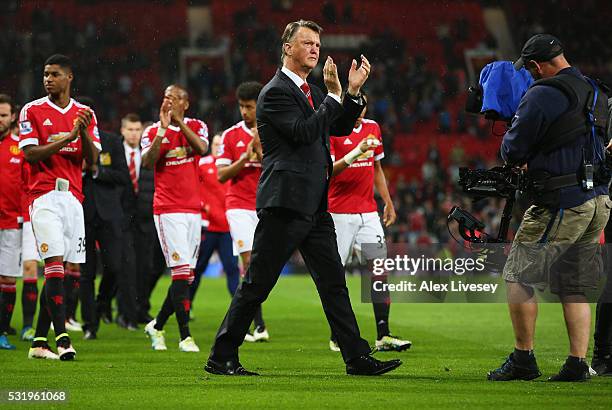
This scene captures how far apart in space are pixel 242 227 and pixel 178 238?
60.1 inches

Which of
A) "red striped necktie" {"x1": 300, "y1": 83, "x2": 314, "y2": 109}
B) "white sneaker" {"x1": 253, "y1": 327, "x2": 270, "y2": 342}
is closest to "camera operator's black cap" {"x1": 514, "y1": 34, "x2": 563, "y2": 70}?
"red striped necktie" {"x1": 300, "y1": 83, "x2": 314, "y2": 109}

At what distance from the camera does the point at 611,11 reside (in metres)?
33.1

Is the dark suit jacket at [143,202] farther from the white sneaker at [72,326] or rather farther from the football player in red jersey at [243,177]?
the football player in red jersey at [243,177]

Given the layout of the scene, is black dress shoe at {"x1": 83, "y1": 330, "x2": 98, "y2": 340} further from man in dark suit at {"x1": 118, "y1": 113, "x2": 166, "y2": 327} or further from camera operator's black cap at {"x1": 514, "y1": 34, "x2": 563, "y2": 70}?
camera operator's black cap at {"x1": 514, "y1": 34, "x2": 563, "y2": 70}

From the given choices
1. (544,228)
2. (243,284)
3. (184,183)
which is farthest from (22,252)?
(544,228)

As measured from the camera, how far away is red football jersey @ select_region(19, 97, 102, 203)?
8.74m

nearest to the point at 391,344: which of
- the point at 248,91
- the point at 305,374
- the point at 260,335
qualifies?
the point at 260,335

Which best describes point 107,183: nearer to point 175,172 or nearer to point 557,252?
point 175,172

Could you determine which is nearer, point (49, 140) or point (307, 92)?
point (307, 92)

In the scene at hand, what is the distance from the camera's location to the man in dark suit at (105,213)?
11.6 meters

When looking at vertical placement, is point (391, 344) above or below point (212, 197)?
below

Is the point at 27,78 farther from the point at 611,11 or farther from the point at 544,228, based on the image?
the point at 544,228

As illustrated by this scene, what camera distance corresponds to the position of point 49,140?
8797mm

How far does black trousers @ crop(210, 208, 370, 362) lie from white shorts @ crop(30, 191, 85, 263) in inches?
78.7
